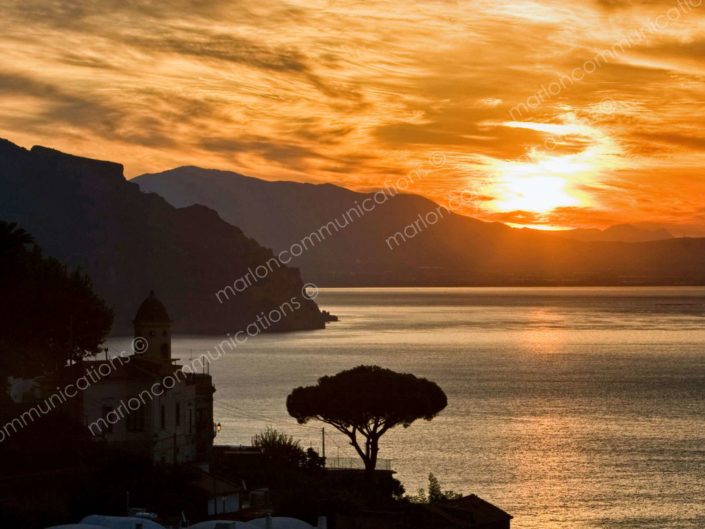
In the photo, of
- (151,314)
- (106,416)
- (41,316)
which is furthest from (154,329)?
(41,316)

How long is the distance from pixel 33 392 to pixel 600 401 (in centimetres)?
7747

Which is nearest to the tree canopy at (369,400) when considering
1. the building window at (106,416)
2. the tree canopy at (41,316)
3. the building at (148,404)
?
the building at (148,404)

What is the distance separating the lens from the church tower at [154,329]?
5291 cm

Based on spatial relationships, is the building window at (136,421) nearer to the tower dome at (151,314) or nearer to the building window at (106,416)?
the building window at (106,416)

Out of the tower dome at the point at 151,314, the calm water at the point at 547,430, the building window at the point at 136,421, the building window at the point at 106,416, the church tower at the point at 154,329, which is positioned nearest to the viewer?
the building window at the point at 106,416

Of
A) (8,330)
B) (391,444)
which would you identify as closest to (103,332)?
(8,330)

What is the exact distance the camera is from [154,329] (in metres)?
53.4

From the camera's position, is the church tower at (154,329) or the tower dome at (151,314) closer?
the church tower at (154,329)

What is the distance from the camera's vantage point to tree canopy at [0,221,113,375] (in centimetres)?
5162

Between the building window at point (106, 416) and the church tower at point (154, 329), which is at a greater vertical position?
the church tower at point (154, 329)

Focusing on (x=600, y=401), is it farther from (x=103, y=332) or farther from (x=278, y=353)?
(x=278, y=353)

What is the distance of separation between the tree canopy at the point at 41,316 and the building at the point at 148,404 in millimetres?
4741

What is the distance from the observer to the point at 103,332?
6141cm

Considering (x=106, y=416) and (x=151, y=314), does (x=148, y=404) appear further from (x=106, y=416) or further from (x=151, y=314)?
(x=151, y=314)
